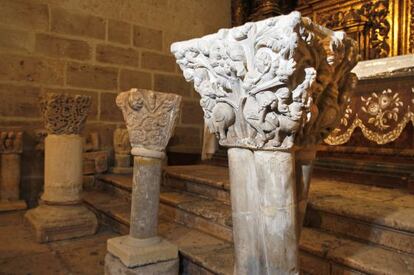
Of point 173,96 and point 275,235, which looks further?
point 173,96

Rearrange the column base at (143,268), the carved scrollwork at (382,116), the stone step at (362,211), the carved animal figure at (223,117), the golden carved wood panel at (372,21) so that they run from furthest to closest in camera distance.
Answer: the golden carved wood panel at (372,21) → the carved scrollwork at (382,116) → the column base at (143,268) → the stone step at (362,211) → the carved animal figure at (223,117)

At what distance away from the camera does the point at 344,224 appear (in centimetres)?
209

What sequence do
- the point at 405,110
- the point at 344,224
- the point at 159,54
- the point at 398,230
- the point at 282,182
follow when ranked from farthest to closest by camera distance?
the point at 159,54
the point at 405,110
the point at 344,224
the point at 398,230
the point at 282,182

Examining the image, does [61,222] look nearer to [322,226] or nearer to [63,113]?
[63,113]

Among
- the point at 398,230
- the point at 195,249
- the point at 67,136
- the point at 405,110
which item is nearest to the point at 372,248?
the point at 398,230

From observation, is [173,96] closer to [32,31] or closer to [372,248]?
[372,248]

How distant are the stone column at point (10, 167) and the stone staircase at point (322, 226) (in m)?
1.35

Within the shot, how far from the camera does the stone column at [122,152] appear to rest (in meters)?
4.61

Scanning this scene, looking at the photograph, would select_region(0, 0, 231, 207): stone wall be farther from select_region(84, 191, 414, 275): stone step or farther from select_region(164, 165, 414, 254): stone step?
select_region(164, 165, 414, 254): stone step

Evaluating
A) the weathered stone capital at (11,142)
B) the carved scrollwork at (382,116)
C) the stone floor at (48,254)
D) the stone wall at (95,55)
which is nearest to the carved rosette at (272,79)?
the carved scrollwork at (382,116)

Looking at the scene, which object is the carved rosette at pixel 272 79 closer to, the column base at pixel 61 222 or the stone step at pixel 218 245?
the stone step at pixel 218 245

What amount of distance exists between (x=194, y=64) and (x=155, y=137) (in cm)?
101

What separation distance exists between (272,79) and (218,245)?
1.50 m

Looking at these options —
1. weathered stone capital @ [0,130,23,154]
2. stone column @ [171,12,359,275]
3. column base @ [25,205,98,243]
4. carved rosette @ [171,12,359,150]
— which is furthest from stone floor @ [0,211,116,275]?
carved rosette @ [171,12,359,150]
